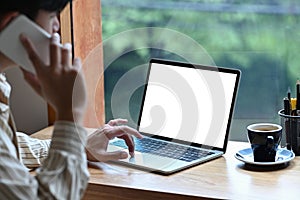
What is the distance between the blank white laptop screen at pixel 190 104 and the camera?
68.1 inches

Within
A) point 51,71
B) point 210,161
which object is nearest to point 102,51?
point 210,161

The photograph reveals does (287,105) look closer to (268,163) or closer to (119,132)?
(268,163)

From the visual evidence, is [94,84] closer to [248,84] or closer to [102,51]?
[102,51]

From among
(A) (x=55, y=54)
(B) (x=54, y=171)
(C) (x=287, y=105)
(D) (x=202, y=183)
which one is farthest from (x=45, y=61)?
(C) (x=287, y=105)

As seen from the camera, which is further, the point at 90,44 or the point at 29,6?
the point at 90,44

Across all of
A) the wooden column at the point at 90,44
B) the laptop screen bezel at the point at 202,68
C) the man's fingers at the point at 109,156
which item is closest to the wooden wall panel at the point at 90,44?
the wooden column at the point at 90,44

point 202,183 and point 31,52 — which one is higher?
point 31,52

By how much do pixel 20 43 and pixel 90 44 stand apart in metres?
1.01

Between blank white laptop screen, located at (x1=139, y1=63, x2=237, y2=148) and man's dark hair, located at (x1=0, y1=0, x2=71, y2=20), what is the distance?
756mm

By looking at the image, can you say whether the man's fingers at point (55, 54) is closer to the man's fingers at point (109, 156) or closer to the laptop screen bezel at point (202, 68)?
the man's fingers at point (109, 156)

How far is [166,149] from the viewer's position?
5.73 feet

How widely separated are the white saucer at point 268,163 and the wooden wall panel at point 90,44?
525 mm

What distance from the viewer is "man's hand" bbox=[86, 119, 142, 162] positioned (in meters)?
1.67

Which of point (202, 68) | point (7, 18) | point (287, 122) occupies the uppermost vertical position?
point (7, 18)
